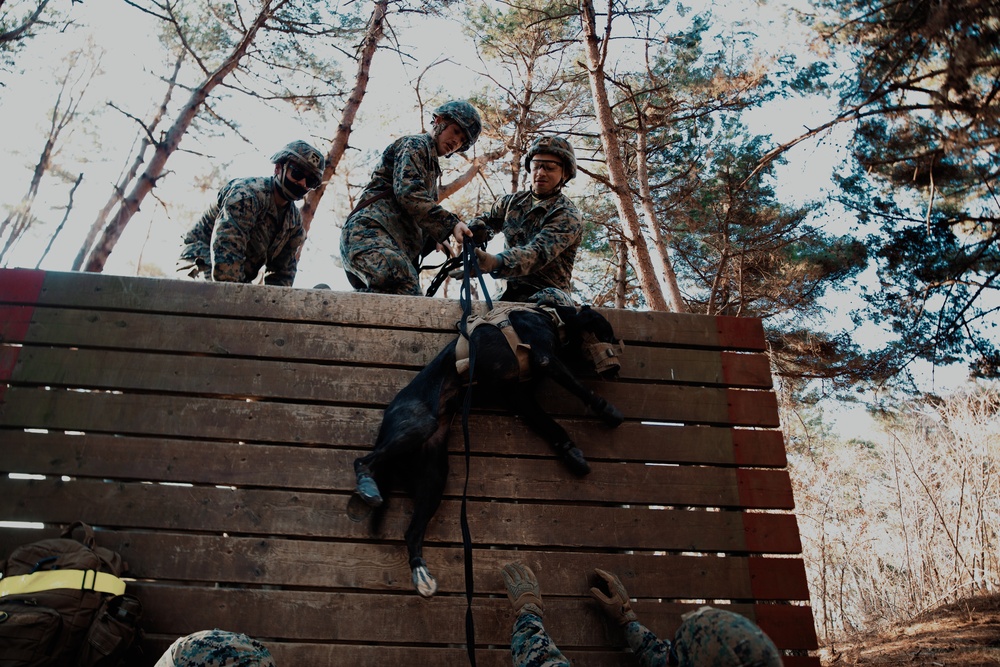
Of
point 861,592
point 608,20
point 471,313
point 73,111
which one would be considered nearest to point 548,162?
point 471,313

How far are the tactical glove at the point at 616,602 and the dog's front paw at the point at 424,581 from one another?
2.53 feet

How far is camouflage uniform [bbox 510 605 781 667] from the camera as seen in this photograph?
7.29ft

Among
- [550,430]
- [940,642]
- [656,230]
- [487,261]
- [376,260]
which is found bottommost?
[940,642]

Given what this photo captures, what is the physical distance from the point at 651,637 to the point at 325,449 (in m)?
1.81

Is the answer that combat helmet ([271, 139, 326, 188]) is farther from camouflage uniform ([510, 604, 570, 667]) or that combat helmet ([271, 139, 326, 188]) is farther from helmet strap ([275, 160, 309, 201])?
camouflage uniform ([510, 604, 570, 667])

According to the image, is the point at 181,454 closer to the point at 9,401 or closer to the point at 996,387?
the point at 9,401

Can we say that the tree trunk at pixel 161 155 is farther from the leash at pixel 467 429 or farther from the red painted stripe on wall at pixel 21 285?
the leash at pixel 467 429

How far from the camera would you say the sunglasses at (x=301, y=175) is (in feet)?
14.8

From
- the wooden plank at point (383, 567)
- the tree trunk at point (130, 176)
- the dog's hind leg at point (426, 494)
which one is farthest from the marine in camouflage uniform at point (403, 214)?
the tree trunk at point (130, 176)

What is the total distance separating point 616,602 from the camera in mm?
3154

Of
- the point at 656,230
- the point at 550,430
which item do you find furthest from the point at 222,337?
the point at 656,230

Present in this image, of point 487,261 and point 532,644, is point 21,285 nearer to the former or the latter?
point 487,261

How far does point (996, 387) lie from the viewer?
9.18m

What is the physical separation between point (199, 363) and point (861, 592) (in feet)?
40.4
